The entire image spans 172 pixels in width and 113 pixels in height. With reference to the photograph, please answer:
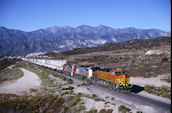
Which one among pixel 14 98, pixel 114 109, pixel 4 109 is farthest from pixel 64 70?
pixel 114 109

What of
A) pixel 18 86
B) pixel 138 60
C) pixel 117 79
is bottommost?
pixel 18 86

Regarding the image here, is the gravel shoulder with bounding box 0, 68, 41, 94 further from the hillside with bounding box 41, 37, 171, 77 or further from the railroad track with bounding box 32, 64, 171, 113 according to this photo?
the hillside with bounding box 41, 37, 171, 77

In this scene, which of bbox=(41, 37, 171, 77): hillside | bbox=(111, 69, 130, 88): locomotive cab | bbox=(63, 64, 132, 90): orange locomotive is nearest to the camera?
bbox=(111, 69, 130, 88): locomotive cab

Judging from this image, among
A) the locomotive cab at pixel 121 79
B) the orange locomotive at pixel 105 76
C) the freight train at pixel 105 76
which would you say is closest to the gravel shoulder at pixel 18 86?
the freight train at pixel 105 76

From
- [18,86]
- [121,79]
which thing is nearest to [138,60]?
[18,86]

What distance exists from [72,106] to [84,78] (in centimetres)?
1757

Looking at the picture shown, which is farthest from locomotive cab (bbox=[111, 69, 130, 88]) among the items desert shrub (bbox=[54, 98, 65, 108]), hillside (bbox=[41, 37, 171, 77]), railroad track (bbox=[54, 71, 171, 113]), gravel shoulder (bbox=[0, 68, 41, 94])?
gravel shoulder (bbox=[0, 68, 41, 94])

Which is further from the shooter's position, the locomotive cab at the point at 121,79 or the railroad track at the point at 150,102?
the locomotive cab at the point at 121,79

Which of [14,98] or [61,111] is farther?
[14,98]

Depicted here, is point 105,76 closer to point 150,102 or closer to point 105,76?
point 105,76

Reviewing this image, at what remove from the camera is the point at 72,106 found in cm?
2628

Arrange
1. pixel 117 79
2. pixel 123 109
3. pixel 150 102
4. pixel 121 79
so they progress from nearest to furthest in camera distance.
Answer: pixel 123 109, pixel 150 102, pixel 121 79, pixel 117 79

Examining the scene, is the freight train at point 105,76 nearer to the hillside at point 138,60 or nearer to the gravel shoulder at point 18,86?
the gravel shoulder at point 18,86

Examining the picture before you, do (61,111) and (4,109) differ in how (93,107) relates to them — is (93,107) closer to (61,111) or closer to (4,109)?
(61,111)
